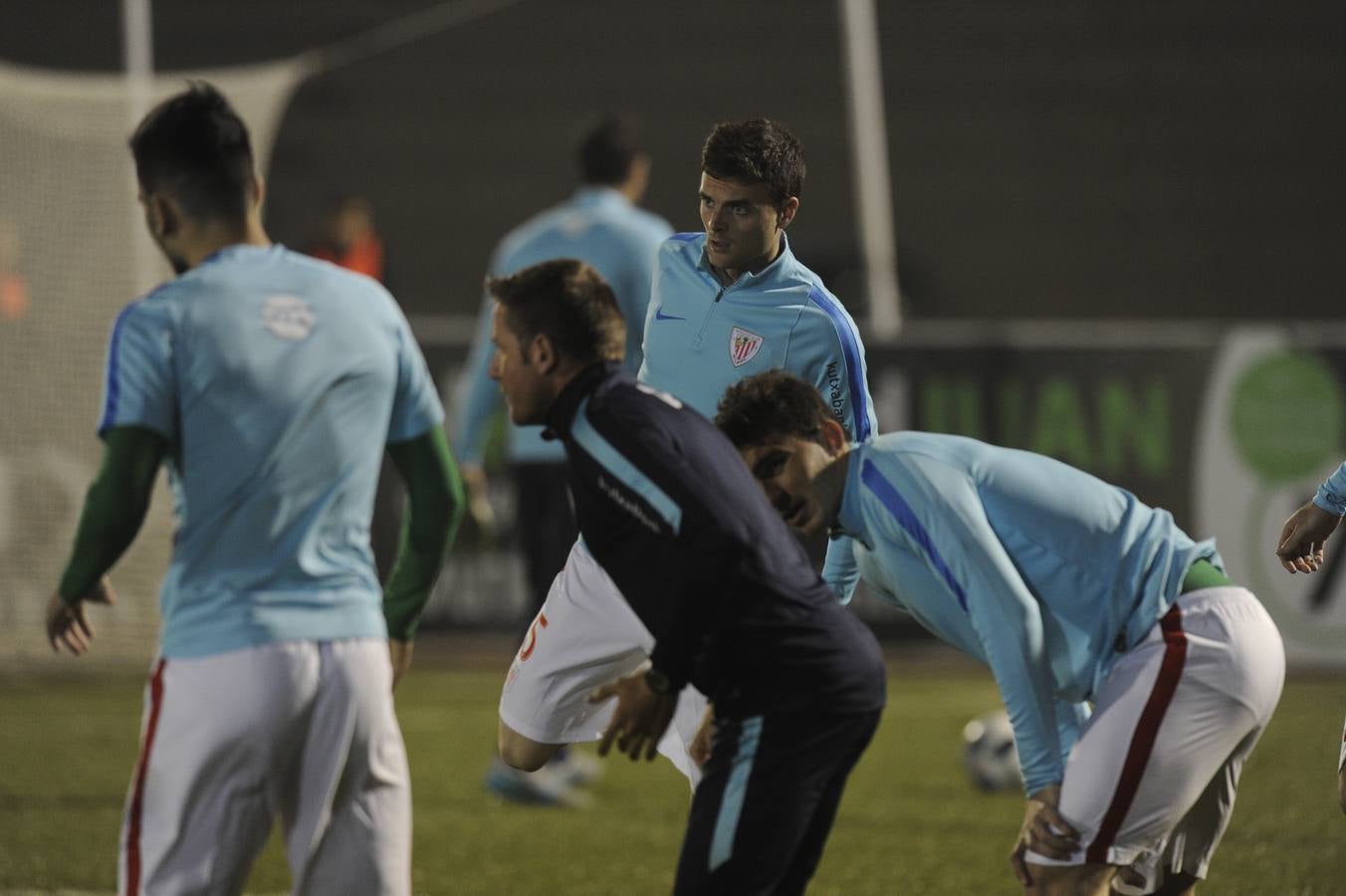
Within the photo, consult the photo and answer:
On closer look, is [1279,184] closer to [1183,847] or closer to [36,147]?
[36,147]

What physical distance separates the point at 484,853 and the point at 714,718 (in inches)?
113

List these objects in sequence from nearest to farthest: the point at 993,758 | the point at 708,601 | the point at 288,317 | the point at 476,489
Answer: the point at 288,317 → the point at 708,601 → the point at 993,758 → the point at 476,489

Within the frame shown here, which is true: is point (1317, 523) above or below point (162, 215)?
below

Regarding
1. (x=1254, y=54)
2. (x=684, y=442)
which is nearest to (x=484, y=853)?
(x=684, y=442)

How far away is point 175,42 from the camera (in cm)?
1664

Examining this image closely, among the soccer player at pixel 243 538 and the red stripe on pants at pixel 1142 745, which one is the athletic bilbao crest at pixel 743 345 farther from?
the soccer player at pixel 243 538

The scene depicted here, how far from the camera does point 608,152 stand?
760 cm

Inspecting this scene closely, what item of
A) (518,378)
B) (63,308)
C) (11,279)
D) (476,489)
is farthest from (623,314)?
(11,279)

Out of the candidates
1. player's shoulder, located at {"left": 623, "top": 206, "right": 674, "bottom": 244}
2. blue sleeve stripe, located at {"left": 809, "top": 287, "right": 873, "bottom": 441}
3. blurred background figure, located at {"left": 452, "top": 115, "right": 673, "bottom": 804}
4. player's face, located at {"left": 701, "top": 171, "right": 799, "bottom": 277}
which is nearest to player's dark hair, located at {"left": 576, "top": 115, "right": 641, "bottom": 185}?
blurred background figure, located at {"left": 452, "top": 115, "right": 673, "bottom": 804}

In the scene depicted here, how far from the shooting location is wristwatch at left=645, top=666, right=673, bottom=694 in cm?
359

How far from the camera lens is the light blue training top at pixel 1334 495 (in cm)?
485

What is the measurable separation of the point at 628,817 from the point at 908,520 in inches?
143

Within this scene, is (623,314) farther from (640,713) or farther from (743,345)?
(640,713)

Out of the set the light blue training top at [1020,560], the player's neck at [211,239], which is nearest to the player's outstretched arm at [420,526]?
A: the player's neck at [211,239]
